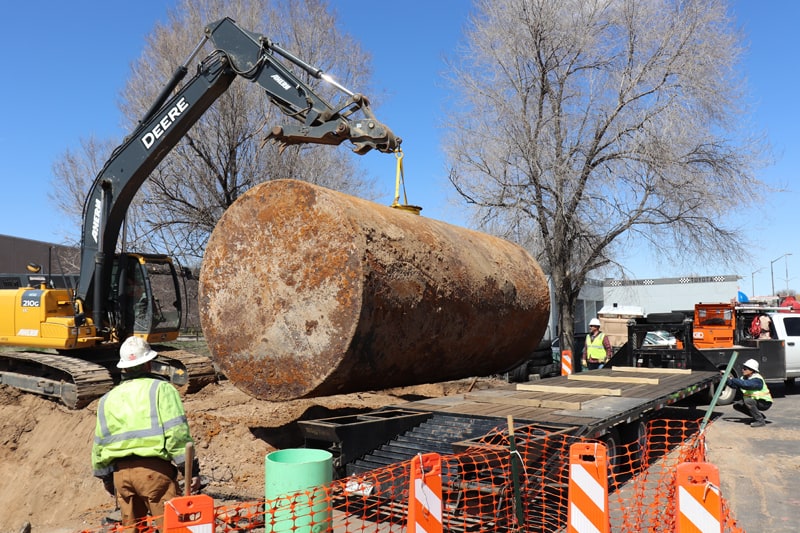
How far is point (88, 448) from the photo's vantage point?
944 centimetres

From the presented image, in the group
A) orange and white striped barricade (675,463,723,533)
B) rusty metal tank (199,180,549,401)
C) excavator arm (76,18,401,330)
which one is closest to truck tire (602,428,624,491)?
rusty metal tank (199,180,549,401)

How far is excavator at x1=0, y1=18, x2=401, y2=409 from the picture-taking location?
10.0m

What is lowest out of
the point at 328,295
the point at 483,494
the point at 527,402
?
the point at 483,494

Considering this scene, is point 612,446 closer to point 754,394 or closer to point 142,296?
point 754,394

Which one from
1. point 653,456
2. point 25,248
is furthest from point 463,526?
point 25,248

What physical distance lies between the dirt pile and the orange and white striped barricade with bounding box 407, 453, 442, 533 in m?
3.38

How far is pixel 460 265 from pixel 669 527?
10.9 feet

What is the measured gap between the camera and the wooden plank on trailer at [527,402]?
678 cm

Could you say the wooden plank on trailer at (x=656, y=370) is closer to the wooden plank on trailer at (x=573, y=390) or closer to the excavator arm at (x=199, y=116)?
the wooden plank on trailer at (x=573, y=390)

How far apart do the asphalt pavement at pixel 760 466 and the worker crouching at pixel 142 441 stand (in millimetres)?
5150

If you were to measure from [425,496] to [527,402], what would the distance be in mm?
3133

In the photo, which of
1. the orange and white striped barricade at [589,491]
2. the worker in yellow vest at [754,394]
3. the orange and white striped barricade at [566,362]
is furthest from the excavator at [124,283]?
the worker in yellow vest at [754,394]

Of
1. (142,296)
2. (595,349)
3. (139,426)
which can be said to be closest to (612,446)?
(139,426)

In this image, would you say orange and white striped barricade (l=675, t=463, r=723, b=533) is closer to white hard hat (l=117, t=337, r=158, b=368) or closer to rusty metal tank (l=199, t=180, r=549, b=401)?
→ rusty metal tank (l=199, t=180, r=549, b=401)
